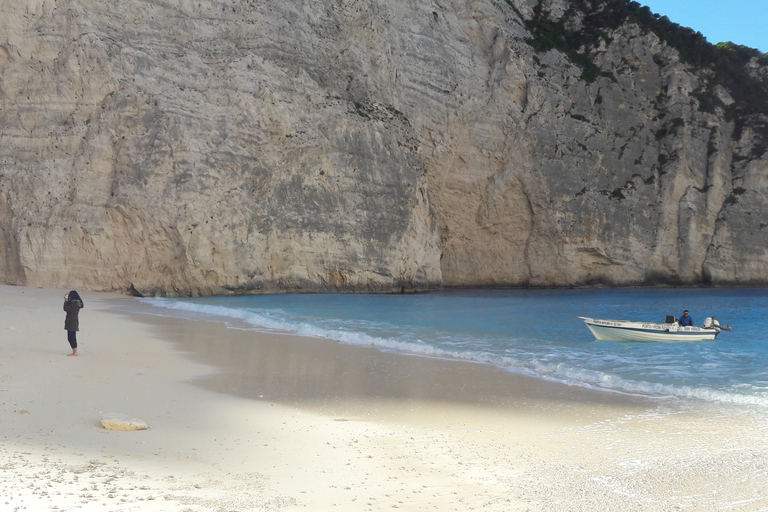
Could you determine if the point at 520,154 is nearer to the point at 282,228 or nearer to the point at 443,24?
the point at 443,24

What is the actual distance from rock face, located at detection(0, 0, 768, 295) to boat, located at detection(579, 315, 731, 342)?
14.3 metres

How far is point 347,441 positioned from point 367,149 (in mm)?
23018

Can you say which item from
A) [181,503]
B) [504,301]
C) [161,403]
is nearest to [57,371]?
[161,403]

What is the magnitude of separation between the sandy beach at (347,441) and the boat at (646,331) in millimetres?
4820

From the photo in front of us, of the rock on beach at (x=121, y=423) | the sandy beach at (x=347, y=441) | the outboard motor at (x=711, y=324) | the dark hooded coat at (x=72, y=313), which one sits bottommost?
the sandy beach at (x=347, y=441)

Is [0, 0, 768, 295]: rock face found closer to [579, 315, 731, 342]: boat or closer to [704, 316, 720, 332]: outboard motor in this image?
[579, 315, 731, 342]: boat

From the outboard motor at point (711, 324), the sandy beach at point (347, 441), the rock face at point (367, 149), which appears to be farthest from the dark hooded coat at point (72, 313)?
the rock face at point (367, 149)

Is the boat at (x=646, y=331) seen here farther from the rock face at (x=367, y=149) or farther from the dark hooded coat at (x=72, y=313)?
the rock face at (x=367, y=149)

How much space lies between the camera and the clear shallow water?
9.20m

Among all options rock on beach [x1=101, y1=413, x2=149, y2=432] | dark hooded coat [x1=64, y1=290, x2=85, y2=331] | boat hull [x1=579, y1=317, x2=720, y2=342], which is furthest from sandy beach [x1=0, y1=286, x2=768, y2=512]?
boat hull [x1=579, y1=317, x2=720, y2=342]

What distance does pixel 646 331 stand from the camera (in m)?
13.2

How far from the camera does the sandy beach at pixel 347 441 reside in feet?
13.7

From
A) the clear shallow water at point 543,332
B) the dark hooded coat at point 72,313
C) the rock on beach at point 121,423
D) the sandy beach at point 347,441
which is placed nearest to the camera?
the sandy beach at point 347,441

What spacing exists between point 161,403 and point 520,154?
29.0 m
